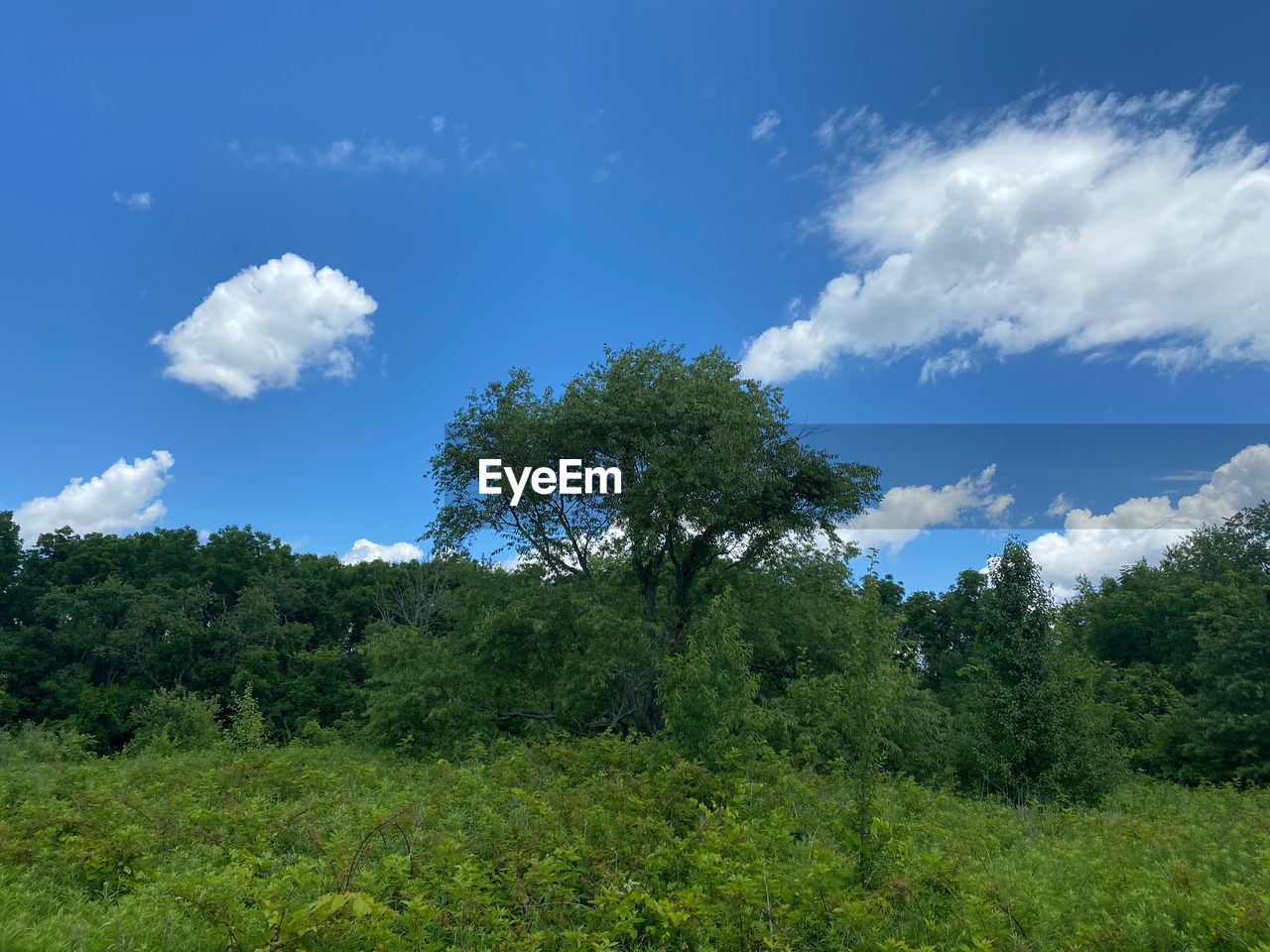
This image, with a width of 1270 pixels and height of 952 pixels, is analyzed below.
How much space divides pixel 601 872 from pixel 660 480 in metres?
14.1

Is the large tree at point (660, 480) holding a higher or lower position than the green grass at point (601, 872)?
higher

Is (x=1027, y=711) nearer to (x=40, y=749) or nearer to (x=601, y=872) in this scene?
(x=601, y=872)

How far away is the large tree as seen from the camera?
806 inches

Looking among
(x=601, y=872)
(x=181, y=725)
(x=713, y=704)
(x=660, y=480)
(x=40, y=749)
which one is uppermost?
(x=660, y=480)

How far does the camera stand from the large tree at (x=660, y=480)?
2047 cm

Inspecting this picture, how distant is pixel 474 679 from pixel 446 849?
16.3m

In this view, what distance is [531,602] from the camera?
71.4 feet

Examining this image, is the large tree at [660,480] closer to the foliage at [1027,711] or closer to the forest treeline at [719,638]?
the forest treeline at [719,638]

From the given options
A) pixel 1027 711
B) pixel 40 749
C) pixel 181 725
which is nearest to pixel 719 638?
pixel 1027 711

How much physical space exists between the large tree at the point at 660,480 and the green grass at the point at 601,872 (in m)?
10.2

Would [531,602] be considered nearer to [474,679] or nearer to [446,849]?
[474,679]

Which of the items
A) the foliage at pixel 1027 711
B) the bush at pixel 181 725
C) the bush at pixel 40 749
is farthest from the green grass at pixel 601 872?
the bush at pixel 181 725

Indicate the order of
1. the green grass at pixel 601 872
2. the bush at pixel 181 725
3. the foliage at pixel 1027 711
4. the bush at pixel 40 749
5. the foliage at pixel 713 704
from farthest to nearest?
the bush at pixel 181 725 → the bush at pixel 40 749 → the foliage at pixel 1027 711 → the foliage at pixel 713 704 → the green grass at pixel 601 872

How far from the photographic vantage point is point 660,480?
20.1 meters
